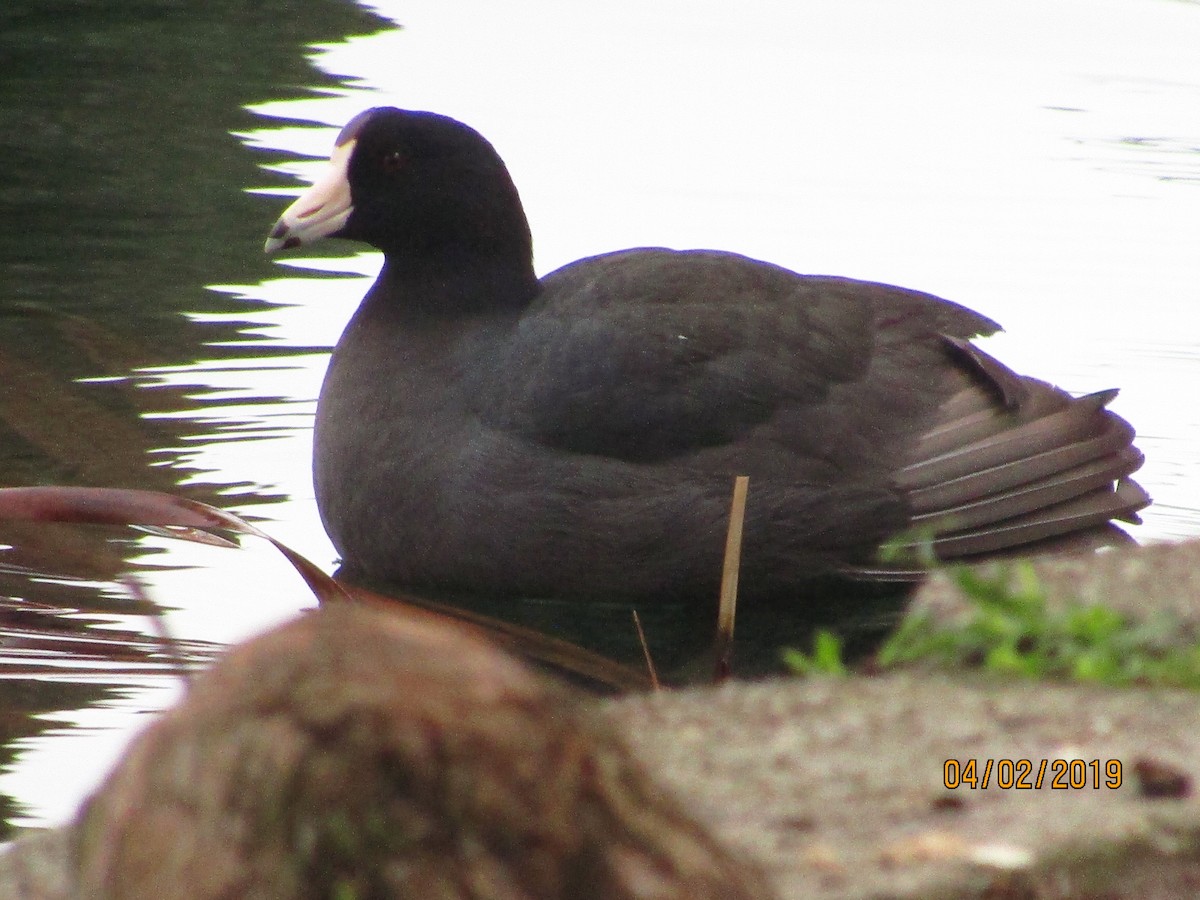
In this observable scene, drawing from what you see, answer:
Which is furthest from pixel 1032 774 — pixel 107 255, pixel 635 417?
pixel 107 255

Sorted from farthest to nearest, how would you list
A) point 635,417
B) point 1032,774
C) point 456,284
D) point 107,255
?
1. point 107,255
2. point 456,284
3. point 635,417
4. point 1032,774

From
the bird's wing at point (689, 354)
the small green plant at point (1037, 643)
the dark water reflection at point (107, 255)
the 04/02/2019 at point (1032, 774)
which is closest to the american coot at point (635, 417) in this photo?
the bird's wing at point (689, 354)

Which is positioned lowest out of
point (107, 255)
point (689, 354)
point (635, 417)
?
Answer: point (107, 255)

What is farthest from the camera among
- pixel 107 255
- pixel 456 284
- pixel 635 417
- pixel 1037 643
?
pixel 107 255

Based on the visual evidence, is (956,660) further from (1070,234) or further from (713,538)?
(1070,234)

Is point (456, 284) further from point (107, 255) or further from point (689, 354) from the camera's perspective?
point (107, 255)

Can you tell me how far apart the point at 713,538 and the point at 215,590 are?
4.06 ft

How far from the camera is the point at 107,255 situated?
8008mm

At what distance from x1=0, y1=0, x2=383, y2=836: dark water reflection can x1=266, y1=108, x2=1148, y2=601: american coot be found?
711mm

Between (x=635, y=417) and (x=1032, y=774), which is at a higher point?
(x=1032, y=774)

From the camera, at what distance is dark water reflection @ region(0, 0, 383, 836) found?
188 inches

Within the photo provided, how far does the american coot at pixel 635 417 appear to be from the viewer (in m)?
5.13

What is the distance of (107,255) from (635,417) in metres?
3.54

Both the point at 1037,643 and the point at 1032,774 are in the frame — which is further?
the point at 1037,643
